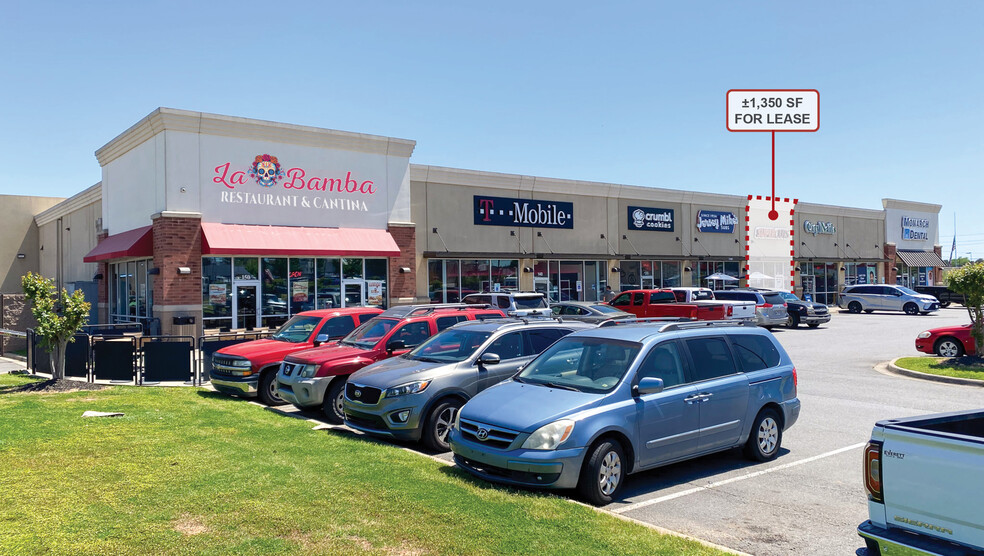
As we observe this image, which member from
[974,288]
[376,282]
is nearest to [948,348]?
[974,288]

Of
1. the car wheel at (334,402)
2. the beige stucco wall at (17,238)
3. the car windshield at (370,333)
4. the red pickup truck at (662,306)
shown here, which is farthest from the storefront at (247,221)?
the beige stucco wall at (17,238)

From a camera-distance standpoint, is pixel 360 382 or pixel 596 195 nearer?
pixel 360 382

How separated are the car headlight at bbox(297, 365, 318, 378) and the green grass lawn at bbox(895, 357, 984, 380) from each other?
42.8ft

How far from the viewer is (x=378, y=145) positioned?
27219mm

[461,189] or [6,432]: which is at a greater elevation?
[461,189]

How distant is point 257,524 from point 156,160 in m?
20.8

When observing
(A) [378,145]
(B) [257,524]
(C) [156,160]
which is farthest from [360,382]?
(A) [378,145]

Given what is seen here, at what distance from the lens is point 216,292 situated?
2355 centimetres

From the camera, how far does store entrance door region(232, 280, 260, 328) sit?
23875 mm

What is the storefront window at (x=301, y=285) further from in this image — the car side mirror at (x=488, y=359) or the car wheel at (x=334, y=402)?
the car side mirror at (x=488, y=359)

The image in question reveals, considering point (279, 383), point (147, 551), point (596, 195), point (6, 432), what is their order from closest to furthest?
point (147, 551), point (6, 432), point (279, 383), point (596, 195)

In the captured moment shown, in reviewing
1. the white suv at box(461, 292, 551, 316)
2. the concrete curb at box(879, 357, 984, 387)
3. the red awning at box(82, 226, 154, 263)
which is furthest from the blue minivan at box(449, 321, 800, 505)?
the red awning at box(82, 226, 154, 263)

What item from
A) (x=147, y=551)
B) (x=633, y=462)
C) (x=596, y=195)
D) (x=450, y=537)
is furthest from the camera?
(x=596, y=195)

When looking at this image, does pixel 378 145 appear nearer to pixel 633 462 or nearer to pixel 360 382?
pixel 360 382
